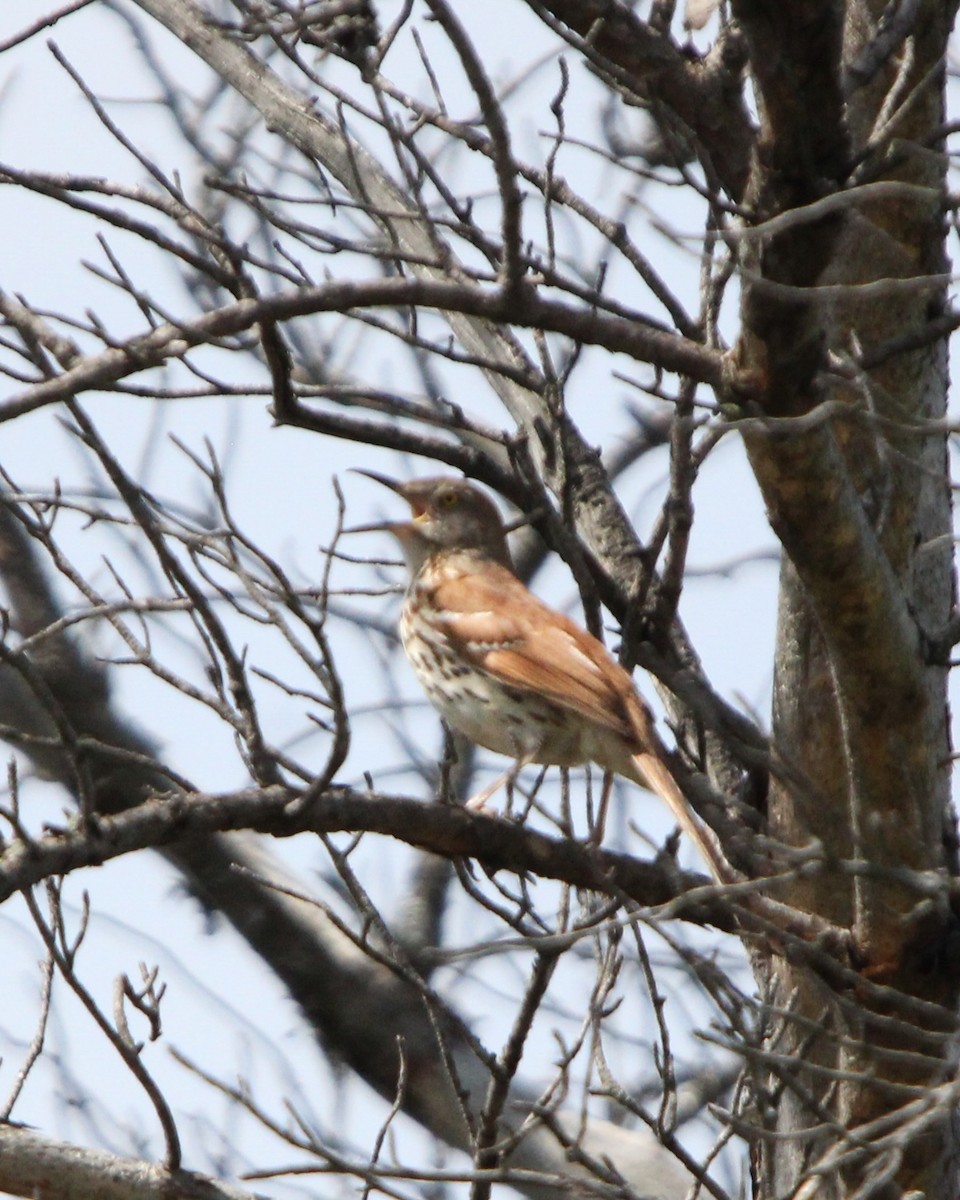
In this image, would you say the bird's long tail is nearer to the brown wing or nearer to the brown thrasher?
the brown thrasher

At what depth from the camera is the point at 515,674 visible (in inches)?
219

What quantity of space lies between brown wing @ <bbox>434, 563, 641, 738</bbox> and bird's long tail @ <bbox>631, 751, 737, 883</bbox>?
0.39 ft

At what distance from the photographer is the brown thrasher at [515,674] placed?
17.3 feet

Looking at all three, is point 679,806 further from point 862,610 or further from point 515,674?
point 862,610

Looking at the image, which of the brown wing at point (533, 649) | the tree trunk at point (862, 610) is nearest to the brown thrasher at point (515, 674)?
the brown wing at point (533, 649)

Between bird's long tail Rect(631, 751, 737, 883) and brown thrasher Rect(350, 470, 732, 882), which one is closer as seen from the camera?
bird's long tail Rect(631, 751, 737, 883)

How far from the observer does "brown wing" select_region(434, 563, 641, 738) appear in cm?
529

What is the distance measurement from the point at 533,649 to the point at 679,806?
3.07ft

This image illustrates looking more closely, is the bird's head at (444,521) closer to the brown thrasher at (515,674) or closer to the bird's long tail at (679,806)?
the brown thrasher at (515,674)

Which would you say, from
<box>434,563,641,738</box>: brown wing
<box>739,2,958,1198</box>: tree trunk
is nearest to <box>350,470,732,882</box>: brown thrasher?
A: <box>434,563,641,738</box>: brown wing

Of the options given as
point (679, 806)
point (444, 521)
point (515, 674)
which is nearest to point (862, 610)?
point (679, 806)

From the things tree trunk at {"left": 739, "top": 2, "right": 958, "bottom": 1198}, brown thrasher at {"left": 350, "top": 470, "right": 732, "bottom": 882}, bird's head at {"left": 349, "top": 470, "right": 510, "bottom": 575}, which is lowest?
tree trunk at {"left": 739, "top": 2, "right": 958, "bottom": 1198}

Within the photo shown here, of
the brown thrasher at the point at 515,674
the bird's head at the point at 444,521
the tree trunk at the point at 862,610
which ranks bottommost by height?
the tree trunk at the point at 862,610

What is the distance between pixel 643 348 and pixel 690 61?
160cm
